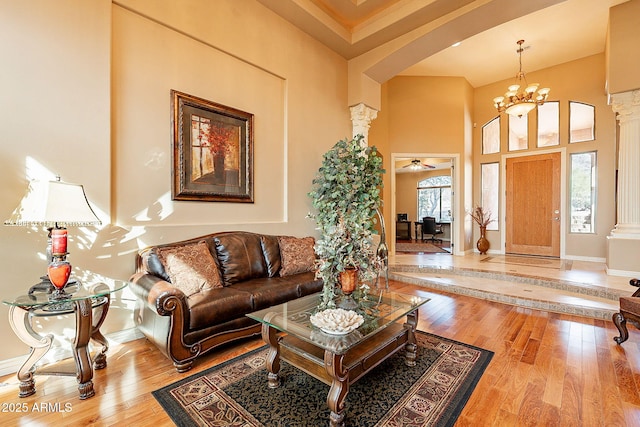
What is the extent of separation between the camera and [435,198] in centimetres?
1126

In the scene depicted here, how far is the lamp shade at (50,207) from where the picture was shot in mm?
1812

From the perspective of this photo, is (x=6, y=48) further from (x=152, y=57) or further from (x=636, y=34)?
(x=636, y=34)

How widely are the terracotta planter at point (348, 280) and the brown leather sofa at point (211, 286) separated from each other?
2.75 ft

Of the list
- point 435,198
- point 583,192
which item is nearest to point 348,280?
point 583,192

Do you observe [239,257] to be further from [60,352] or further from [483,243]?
[483,243]

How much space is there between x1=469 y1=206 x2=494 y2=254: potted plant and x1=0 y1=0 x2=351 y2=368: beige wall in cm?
510

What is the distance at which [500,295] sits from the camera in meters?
4.00

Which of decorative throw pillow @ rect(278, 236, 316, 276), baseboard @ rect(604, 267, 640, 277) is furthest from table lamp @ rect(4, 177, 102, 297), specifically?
baseboard @ rect(604, 267, 640, 277)

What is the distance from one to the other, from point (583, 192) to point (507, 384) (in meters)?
6.06

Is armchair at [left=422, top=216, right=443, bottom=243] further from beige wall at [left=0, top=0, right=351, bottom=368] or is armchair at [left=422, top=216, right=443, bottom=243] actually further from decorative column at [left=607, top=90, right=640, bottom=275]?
beige wall at [left=0, top=0, right=351, bottom=368]

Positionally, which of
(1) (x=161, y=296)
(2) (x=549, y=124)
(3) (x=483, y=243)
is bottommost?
(3) (x=483, y=243)

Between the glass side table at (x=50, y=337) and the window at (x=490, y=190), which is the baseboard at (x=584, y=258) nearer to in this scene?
the window at (x=490, y=190)

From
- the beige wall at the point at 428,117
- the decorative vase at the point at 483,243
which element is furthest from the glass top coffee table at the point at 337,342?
the decorative vase at the point at 483,243

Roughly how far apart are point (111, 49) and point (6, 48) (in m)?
0.70
